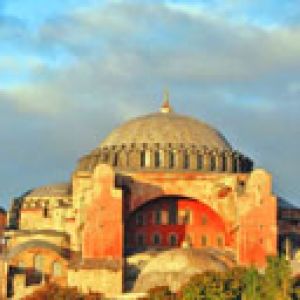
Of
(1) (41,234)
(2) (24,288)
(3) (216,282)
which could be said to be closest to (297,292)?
(3) (216,282)

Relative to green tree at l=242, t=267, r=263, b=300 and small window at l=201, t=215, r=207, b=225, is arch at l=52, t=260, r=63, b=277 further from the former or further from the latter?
green tree at l=242, t=267, r=263, b=300

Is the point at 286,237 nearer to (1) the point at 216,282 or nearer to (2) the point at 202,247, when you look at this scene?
(2) the point at 202,247

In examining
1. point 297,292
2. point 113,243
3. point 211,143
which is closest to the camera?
point 297,292

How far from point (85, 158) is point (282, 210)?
1166cm

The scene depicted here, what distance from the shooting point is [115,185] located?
68.8 m

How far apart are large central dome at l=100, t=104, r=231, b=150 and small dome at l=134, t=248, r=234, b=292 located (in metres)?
7.75

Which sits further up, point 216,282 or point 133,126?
point 133,126

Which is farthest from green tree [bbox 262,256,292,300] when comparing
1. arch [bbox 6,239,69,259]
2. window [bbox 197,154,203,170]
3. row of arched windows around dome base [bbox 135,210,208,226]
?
arch [bbox 6,239,69,259]

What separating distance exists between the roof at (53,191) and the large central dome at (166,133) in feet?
27.8

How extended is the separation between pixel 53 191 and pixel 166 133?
12808 millimetres

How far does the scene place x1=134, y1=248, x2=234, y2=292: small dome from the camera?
212ft

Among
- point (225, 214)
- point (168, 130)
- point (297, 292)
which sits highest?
point (168, 130)

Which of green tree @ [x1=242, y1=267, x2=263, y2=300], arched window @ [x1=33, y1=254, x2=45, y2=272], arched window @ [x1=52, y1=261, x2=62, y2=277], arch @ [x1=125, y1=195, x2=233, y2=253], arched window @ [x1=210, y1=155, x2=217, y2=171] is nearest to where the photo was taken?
green tree @ [x1=242, y1=267, x2=263, y2=300]

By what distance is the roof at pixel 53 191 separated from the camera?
82.6 meters
